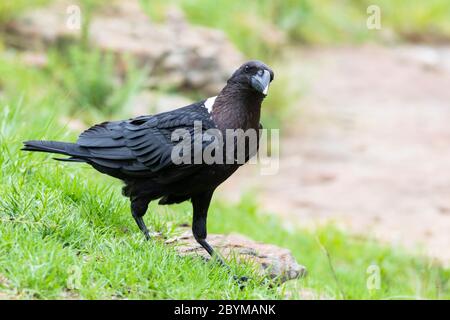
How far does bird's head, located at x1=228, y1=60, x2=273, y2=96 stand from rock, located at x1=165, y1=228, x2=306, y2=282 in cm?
92

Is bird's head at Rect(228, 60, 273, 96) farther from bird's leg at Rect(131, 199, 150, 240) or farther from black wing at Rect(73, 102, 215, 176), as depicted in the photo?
bird's leg at Rect(131, 199, 150, 240)

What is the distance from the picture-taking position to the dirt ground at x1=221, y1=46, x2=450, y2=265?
7719mm

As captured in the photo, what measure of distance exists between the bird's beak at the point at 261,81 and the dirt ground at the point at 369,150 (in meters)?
3.49

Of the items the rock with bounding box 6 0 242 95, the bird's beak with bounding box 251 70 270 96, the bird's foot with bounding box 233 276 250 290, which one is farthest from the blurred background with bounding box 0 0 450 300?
the bird's foot with bounding box 233 276 250 290

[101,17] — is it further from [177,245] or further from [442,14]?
[442,14]

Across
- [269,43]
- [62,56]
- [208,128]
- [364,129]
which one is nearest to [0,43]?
[62,56]

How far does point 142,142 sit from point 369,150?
19.9 feet

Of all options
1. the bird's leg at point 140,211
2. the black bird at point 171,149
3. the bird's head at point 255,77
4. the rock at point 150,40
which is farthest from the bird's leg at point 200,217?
the rock at point 150,40

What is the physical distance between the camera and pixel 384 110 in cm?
1116

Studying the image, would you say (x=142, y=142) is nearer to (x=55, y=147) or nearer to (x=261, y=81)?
(x=55, y=147)

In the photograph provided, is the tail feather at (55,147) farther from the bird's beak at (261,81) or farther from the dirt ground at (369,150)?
the dirt ground at (369,150)

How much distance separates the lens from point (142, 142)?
4062 millimetres

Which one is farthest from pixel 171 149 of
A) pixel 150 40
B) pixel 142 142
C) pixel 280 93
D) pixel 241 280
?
pixel 280 93

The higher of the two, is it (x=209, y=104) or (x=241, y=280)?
(x=209, y=104)
